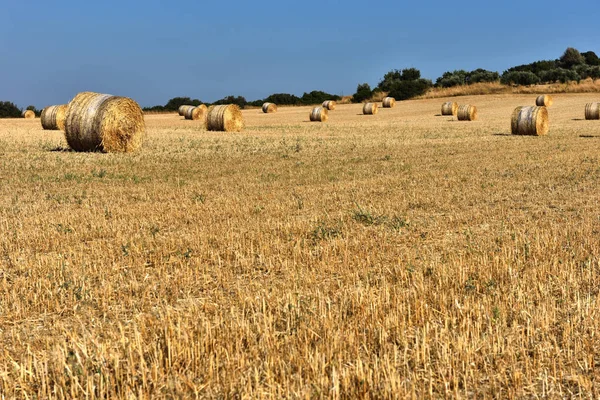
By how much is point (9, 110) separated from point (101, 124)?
54390 millimetres

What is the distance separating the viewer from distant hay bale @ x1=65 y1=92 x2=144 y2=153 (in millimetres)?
18859

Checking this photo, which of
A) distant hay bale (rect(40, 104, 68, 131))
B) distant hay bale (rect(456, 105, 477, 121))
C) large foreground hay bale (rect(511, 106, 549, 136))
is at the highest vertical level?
distant hay bale (rect(40, 104, 68, 131))

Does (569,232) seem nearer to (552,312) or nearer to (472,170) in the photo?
(552,312)

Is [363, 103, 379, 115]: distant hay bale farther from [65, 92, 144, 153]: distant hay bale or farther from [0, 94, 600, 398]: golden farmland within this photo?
[0, 94, 600, 398]: golden farmland

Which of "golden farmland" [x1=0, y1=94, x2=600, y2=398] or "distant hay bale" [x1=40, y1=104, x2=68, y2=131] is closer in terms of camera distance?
Result: "golden farmland" [x1=0, y1=94, x2=600, y2=398]

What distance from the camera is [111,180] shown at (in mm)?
12773

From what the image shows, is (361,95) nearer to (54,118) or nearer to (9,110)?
(9,110)

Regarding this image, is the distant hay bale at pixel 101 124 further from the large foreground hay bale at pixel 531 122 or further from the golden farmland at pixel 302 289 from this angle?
the large foreground hay bale at pixel 531 122

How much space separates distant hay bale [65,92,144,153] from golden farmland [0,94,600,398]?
7.09 metres

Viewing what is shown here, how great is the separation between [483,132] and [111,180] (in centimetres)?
2124

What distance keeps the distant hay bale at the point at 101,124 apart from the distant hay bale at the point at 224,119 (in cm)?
1108

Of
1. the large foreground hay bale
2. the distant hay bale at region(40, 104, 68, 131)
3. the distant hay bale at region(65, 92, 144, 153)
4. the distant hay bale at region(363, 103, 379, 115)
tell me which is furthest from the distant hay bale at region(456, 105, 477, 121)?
the distant hay bale at region(65, 92, 144, 153)

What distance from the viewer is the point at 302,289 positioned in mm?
5270

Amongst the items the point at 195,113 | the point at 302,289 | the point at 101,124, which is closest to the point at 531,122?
the point at 101,124
